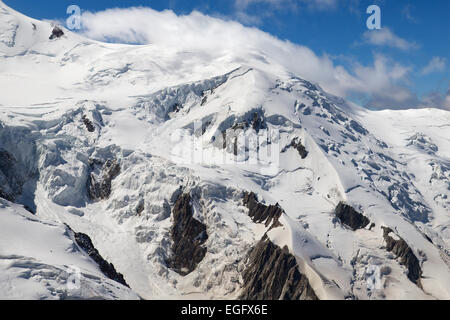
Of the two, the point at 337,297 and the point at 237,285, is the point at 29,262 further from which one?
the point at 337,297

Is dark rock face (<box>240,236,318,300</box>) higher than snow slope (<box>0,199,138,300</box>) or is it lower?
lower

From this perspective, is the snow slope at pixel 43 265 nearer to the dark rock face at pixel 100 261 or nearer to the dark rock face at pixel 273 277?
the dark rock face at pixel 100 261
